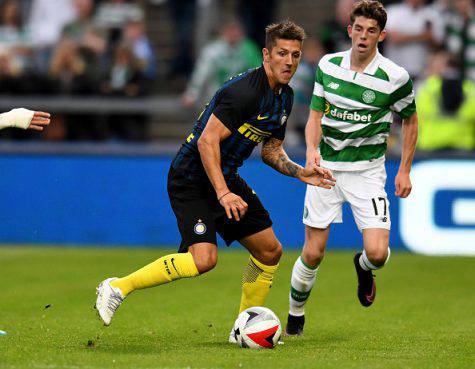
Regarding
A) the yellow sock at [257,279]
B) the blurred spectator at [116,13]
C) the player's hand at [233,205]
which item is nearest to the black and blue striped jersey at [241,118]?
the player's hand at [233,205]

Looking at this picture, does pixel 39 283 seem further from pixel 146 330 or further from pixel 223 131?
pixel 223 131

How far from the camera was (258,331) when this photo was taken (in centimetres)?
762

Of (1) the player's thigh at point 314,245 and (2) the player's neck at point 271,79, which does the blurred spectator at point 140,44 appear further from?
(2) the player's neck at point 271,79

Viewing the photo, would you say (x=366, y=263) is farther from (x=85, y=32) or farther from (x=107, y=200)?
(x=85, y=32)

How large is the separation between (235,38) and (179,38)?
1988mm

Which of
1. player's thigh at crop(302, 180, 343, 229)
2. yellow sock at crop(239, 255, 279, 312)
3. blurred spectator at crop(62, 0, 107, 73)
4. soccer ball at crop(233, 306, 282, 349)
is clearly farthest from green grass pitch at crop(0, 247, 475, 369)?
blurred spectator at crop(62, 0, 107, 73)

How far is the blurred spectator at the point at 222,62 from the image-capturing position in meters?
15.4

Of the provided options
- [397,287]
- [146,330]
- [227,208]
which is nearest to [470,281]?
[397,287]

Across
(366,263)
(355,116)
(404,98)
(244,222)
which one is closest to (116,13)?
(355,116)

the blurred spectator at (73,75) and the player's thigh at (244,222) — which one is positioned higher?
the player's thigh at (244,222)

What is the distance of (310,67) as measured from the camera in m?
15.6

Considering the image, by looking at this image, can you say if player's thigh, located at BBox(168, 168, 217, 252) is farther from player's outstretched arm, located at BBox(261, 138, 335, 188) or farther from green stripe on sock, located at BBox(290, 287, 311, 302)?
green stripe on sock, located at BBox(290, 287, 311, 302)

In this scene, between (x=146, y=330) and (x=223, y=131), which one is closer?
(x=223, y=131)

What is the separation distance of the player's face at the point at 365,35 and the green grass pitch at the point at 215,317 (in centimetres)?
219
